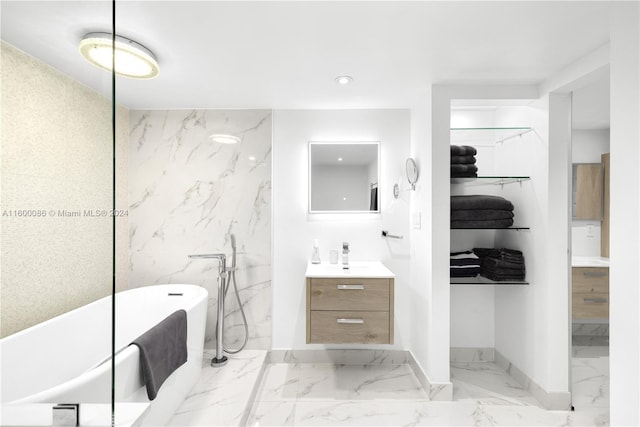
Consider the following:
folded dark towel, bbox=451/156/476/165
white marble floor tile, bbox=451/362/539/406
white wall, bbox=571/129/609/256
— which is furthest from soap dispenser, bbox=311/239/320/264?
white wall, bbox=571/129/609/256

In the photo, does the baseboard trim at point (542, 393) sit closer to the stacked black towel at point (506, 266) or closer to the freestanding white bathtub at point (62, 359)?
the stacked black towel at point (506, 266)

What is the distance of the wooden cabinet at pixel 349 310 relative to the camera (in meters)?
2.12

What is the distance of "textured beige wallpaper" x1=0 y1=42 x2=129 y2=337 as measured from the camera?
352 millimetres

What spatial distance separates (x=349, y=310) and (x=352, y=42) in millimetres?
1604

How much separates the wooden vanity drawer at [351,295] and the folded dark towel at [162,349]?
819 millimetres

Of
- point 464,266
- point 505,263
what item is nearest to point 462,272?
point 464,266

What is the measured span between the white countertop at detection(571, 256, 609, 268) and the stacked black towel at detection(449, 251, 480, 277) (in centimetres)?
103

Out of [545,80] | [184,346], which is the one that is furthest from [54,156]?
[545,80]

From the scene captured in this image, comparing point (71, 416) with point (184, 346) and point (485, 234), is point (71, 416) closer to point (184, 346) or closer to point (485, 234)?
point (184, 346)

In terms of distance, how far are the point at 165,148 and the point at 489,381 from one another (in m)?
3.03

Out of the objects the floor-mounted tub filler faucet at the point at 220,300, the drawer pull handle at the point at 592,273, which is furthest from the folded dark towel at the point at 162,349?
the drawer pull handle at the point at 592,273

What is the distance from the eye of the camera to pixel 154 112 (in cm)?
248

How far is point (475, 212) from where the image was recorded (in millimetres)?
2266

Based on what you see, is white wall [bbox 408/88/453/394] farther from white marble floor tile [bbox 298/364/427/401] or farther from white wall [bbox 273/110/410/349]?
white wall [bbox 273/110/410/349]
